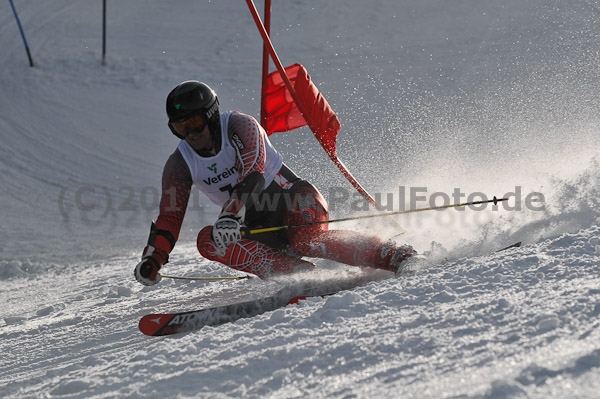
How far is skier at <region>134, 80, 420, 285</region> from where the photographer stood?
10.0 ft

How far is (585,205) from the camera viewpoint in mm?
3174

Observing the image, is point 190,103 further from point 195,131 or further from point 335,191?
point 335,191

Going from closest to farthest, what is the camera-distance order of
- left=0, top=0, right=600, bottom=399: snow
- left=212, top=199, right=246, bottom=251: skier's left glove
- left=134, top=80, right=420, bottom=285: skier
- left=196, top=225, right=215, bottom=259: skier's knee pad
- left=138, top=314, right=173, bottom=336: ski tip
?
left=0, top=0, right=600, bottom=399: snow < left=138, top=314, right=173, bottom=336: ski tip < left=212, top=199, right=246, bottom=251: skier's left glove < left=134, top=80, right=420, bottom=285: skier < left=196, top=225, right=215, bottom=259: skier's knee pad

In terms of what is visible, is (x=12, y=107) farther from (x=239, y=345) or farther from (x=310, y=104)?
(x=239, y=345)

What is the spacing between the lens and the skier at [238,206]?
306cm

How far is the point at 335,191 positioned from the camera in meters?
6.70

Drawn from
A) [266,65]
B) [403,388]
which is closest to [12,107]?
[266,65]

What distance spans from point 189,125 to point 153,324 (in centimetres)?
99

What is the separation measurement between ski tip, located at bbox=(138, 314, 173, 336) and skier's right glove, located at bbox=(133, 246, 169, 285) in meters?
0.29

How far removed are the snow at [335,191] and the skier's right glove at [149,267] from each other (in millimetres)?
260

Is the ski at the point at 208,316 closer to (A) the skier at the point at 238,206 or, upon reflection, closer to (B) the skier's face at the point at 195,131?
(A) the skier at the point at 238,206

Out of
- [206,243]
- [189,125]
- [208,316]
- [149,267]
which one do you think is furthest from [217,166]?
[208,316]

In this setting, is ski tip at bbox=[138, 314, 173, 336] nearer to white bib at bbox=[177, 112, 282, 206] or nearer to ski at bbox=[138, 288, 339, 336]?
ski at bbox=[138, 288, 339, 336]

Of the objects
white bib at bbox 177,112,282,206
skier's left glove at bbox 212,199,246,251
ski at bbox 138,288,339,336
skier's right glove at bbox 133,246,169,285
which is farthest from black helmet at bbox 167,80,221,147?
ski at bbox 138,288,339,336
